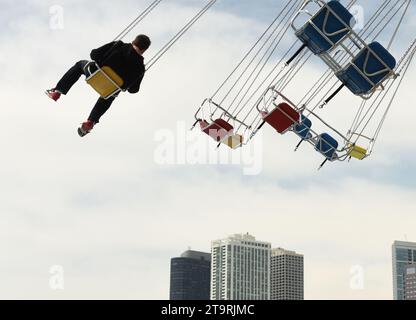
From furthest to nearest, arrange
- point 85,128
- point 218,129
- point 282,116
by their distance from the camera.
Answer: point 218,129
point 282,116
point 85,128

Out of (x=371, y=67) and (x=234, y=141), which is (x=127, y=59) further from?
(x=234, y=141)

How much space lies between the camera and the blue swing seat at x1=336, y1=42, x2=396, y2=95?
19.1 m

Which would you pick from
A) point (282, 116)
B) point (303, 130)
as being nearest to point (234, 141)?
point (303, 130)

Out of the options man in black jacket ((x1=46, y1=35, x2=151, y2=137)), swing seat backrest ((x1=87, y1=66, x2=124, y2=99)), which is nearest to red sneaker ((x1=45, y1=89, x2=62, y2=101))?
swing seat backrest ((x1=87, y1=66, x2=124, y2=99))

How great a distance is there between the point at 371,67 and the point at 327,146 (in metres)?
5.81

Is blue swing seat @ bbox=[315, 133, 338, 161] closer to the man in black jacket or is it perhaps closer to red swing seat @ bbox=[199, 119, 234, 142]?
red swing seat @ bbox=[199, 119, 234, 142]

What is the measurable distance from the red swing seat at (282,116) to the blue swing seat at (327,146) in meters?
2.15

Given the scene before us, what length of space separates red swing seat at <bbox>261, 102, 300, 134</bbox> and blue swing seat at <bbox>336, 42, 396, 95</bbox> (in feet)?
10.8

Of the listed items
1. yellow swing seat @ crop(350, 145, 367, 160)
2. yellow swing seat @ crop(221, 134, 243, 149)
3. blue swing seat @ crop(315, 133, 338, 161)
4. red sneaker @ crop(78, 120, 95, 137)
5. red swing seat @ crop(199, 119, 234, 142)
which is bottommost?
red sneaker @ crop(78, 120, 95, 137)

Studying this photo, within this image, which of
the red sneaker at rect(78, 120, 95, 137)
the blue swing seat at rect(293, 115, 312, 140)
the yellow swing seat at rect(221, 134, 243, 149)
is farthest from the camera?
the yellow swing seat at rect(221, 134, 243, 149)

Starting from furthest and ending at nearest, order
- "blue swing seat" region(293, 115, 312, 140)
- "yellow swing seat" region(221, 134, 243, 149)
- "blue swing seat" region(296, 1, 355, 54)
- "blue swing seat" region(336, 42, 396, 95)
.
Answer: "yellow swing seat" region(221, 134, 243, 149) < "blue swing seat" region(293, 115, 312, 140) < "blue swing seat" region(336, 42, 396, 95) < "blue swing seat" region(296, 1, 355, 54)

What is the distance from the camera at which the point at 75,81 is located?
733 inches

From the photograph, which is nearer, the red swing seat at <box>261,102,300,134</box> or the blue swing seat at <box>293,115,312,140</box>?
the red swing seat at <box>261,102,300,134</box>
